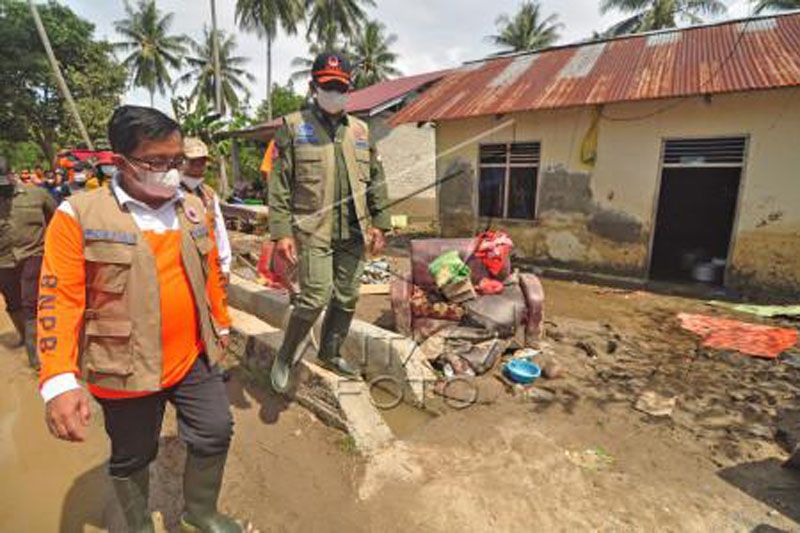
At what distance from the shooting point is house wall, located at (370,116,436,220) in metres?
14.7

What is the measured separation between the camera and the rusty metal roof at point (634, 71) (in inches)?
251

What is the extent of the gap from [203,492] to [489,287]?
10.8 ft

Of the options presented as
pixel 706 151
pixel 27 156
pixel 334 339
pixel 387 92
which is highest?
pixel 387 92

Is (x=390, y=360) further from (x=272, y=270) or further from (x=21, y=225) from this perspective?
(x=21, y=225)

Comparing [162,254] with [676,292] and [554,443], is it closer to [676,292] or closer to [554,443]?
[554,443]

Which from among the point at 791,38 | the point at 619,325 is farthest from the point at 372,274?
the point at 791,38

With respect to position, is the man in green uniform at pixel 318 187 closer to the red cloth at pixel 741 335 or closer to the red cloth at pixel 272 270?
the red cloth at pixel 272 270

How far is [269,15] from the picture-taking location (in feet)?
69.9

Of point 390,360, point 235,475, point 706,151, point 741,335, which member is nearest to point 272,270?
point 390,360

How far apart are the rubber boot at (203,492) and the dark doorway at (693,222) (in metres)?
8.12

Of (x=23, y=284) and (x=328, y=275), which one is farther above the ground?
(x=328, y=275)

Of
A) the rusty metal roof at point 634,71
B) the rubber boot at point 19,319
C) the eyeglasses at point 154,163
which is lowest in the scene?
the rubber boot at point 19,319

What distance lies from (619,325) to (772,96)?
13.8ft

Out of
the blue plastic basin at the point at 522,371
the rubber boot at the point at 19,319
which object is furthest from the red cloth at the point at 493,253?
the rubber boot at the point at 19,319
